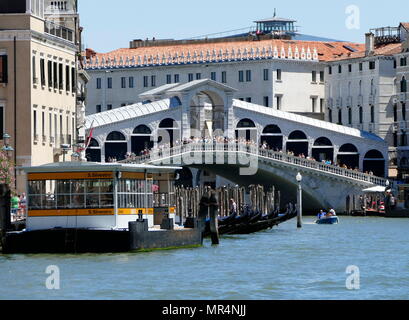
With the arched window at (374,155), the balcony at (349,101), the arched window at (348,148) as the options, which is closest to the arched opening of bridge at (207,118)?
the arched window at (348,148)

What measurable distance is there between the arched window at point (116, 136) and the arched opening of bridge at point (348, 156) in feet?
36.8

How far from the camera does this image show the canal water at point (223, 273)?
109 ft

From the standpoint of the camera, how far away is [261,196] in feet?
215

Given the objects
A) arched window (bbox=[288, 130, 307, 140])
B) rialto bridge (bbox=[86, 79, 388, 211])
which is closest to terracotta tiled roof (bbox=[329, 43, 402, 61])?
rialto bridge (bbox=[86, 79, 388, 211])

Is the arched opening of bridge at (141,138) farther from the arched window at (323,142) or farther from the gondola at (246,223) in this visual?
the gondola at (246,223)

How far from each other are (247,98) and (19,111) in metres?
45.8

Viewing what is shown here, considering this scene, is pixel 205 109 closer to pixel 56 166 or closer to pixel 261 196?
pixel 261 196

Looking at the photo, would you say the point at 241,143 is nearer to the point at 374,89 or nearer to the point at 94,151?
the point at 94,151

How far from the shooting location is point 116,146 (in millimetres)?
85688

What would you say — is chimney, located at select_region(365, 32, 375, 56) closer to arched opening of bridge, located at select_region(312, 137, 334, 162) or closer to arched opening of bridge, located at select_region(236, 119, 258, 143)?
arched opening of bridge, located at select_region(312, 137, 334, 162)

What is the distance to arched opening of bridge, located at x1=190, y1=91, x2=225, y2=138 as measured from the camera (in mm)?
86875

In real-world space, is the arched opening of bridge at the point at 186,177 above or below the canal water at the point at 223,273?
above

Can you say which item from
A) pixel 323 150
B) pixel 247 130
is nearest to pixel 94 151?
pixel 247 130

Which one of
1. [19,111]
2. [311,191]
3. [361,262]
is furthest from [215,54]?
[361,262]
